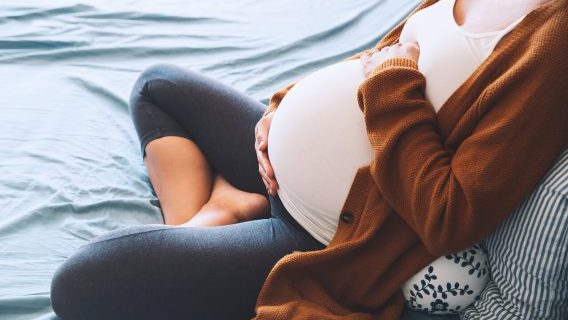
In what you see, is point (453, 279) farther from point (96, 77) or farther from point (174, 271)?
point (96, 77)

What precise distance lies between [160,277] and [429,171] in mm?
405

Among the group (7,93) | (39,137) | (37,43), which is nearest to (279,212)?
(39,137)

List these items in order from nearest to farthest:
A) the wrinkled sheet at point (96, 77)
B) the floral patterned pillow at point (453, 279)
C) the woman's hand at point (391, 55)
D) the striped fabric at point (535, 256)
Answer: the striped fabric at point (535, 256) < the floral patterned pillow at point (453, 279) < the woman's hand at point (391, 55) < the wrinkled sheet at point (96, 77)

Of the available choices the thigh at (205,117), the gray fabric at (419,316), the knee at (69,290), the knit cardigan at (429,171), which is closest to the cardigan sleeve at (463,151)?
the knit cardigan at (429,171)

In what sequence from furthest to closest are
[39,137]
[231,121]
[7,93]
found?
1. [7,93]
2. [39,137]
3. [231,121]

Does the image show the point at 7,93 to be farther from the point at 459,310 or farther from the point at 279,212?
the point at 459,310

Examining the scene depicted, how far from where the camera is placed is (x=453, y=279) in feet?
2.45

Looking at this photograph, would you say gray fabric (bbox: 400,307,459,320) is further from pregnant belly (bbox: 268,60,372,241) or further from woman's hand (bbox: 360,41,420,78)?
woman's hand (bbox: 360,41,420,78)

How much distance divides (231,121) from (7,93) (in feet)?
2.03

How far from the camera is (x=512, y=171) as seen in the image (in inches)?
25.8

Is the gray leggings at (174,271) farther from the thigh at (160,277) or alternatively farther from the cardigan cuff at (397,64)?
the cardigan cuff at (397,64)

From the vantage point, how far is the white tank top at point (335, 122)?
0.77 meters

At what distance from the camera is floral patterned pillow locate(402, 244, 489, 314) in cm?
75

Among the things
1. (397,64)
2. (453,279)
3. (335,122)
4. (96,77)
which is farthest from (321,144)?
(96,77)
